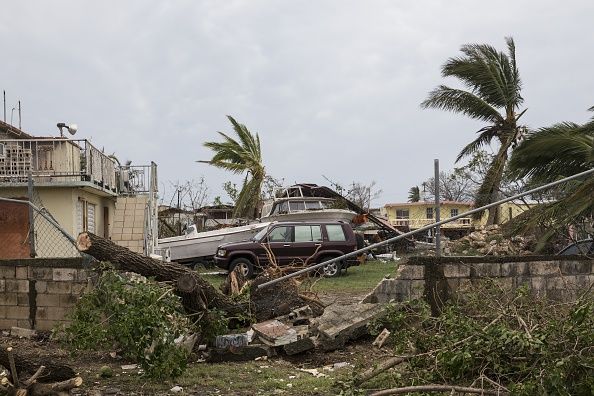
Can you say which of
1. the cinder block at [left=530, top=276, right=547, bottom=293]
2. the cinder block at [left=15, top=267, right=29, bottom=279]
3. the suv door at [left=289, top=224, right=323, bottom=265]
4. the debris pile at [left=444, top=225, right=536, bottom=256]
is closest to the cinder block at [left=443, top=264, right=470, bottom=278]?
the cinder block at [left=530, top=276, right=547, bottom=293]

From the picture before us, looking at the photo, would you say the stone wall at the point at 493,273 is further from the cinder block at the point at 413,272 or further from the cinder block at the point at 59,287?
the cinder block at the point at 59,287

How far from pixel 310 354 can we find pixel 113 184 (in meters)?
12.9

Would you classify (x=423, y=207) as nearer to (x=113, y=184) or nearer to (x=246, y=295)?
(x=113, y=184)

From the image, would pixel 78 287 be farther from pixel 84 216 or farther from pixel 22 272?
pixel 84 216

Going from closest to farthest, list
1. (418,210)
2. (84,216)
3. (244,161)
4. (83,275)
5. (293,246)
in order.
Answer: (83,275) → (84,216) → (293,246) → (244,161) → (418,210)

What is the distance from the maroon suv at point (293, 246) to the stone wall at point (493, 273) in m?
8.65

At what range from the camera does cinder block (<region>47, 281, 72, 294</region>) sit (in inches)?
357

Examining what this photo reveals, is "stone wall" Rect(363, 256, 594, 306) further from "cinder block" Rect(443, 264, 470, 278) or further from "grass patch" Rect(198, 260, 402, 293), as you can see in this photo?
"grass patch" Rect(198, 260, 402, 293)

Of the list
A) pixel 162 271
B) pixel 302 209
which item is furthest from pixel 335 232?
pixel 162 271

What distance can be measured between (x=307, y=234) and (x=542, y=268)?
10.1 m

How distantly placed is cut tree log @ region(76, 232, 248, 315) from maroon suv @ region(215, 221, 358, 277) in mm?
8967

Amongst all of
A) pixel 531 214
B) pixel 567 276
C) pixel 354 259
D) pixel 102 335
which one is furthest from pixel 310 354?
pixel 354 259

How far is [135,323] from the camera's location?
6.20 meters

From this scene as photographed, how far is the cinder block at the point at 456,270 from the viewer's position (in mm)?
8289
